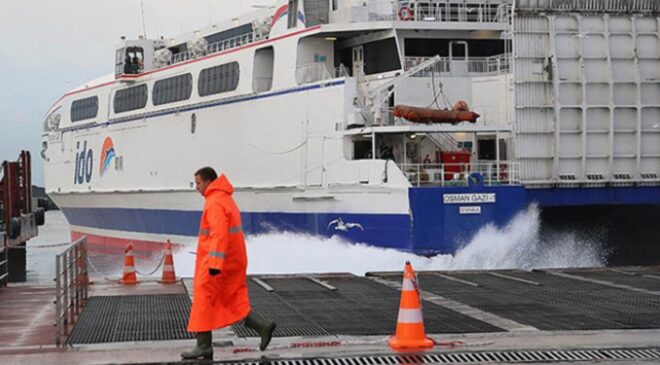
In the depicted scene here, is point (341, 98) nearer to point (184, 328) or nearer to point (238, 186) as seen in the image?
point (238, 186)

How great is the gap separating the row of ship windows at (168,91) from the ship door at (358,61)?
3.71 metres

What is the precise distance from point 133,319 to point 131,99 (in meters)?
24.4

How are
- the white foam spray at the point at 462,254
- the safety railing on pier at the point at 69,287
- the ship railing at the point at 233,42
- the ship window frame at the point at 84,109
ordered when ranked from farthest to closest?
the ship window frame at the point at 84,109 < the ship railing at the point at 233,42 < the white foam spray at the point at 462,254 < the safety railing on pier at the point at 69,287

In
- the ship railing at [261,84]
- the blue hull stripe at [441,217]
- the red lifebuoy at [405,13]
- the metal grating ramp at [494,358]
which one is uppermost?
the red lifebuoy at [405,13]

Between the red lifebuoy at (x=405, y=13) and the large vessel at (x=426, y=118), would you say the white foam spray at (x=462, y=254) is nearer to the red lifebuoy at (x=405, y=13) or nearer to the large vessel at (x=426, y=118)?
the large vessel at (x=426, y=118)

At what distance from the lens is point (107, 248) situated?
37.1 meters

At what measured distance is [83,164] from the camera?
39094mm

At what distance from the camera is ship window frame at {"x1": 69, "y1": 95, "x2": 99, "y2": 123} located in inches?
1505

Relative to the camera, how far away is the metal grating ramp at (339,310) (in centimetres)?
1062

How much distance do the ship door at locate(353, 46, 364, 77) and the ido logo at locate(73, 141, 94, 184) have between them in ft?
50.2

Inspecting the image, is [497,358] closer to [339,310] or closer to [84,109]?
[339,310]

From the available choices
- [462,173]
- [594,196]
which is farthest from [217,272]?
[594,196]

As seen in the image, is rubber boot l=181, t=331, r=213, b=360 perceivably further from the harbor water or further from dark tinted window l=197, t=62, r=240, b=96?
dark tinted window l=197, t=62, r=240, b=96

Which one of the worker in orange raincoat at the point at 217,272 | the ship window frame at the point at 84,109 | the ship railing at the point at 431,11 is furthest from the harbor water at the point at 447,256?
the ship window frame at the point at 84,109
